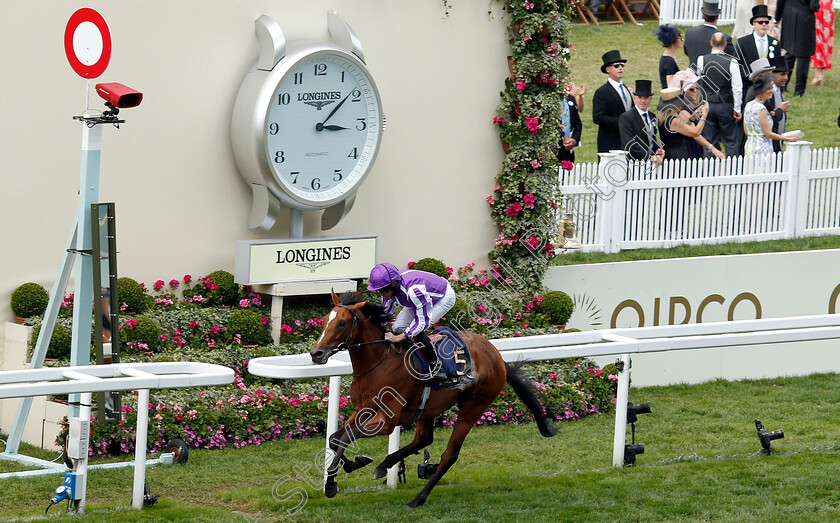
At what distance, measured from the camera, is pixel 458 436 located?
820 centimetres

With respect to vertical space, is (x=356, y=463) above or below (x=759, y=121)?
below

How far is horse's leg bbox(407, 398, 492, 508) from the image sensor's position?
26.4 feet

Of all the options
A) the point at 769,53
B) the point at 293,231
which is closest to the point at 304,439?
the point at 293,231

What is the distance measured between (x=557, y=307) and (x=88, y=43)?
501 cm

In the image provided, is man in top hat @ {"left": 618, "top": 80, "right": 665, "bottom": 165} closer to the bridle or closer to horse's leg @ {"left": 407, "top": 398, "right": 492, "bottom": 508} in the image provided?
horse's leg @ {"left": 407, "top": 398, "right": 492, "bottom": 508}

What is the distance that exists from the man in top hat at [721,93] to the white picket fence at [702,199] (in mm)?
526

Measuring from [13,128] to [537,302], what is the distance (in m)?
4.73

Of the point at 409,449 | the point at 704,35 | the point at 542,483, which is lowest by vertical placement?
the point at 542,483

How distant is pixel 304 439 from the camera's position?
33.0 feet

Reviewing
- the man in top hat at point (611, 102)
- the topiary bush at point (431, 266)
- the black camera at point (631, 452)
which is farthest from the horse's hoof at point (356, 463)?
the man in top hat at point (611, 102)

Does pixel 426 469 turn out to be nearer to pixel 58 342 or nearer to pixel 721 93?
pixel 58 342

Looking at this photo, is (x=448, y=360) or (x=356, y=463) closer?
(x=356, y=463)

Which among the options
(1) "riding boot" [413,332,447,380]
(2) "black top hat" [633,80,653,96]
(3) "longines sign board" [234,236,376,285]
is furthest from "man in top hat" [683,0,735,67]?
(1) "riding boot" [413,332,447,380]

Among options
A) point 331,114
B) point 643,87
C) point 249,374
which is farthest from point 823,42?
Answer: point 249,374
